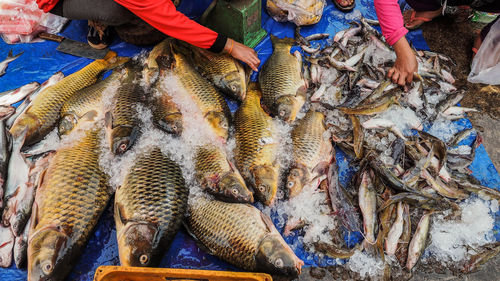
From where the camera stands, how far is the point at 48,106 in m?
2.77

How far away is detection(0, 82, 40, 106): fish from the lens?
2.98 m

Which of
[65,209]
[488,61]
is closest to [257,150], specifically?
[65,209]

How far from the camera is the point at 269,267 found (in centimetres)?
194

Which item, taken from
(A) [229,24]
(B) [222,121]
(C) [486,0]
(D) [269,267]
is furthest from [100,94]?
(C) [486,0]

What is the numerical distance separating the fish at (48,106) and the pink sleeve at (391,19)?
9.56 feet

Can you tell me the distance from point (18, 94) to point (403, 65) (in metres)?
3.93

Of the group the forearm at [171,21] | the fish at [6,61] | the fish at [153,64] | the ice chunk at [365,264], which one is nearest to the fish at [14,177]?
the fish at [153,64]

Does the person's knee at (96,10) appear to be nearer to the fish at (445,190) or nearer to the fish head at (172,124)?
the fish head at (172,124)

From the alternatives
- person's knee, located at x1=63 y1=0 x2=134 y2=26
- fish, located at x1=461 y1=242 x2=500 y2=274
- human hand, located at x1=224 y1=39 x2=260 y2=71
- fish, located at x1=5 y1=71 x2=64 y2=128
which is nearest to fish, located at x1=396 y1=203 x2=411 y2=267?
fish, located at x1=461 y1=242 x2=500 y2=274

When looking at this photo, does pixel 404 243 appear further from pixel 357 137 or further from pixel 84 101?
pixel 84 101

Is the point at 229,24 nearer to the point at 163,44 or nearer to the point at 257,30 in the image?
the point at 257,30

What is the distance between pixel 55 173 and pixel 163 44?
5.59 feet

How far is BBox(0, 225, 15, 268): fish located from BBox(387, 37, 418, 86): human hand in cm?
367

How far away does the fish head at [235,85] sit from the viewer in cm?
298
